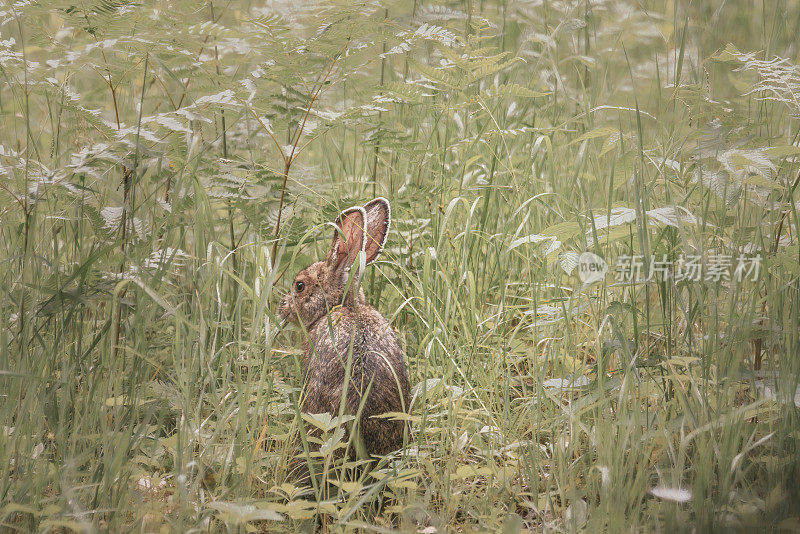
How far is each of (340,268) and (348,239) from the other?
0.72 ft

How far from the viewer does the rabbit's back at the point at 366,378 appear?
10.7 feet

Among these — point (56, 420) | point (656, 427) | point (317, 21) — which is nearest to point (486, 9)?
point (317, 21)

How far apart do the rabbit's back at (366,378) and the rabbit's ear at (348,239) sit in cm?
57

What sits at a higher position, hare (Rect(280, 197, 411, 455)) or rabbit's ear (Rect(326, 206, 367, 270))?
rabbit's ear (Rect(326, 206, 367, 270))

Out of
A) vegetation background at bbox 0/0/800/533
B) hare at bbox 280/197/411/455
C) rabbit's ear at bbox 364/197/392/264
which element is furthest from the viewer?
rabbit's ear at bbox 364/197/392/264

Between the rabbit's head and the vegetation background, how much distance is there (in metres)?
0.13

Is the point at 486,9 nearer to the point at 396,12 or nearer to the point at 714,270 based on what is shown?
the point at 396,12

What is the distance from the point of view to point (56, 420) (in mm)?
3033

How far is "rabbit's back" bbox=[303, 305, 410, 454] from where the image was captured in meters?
3.27

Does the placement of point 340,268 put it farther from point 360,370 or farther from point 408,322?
point 360,370
